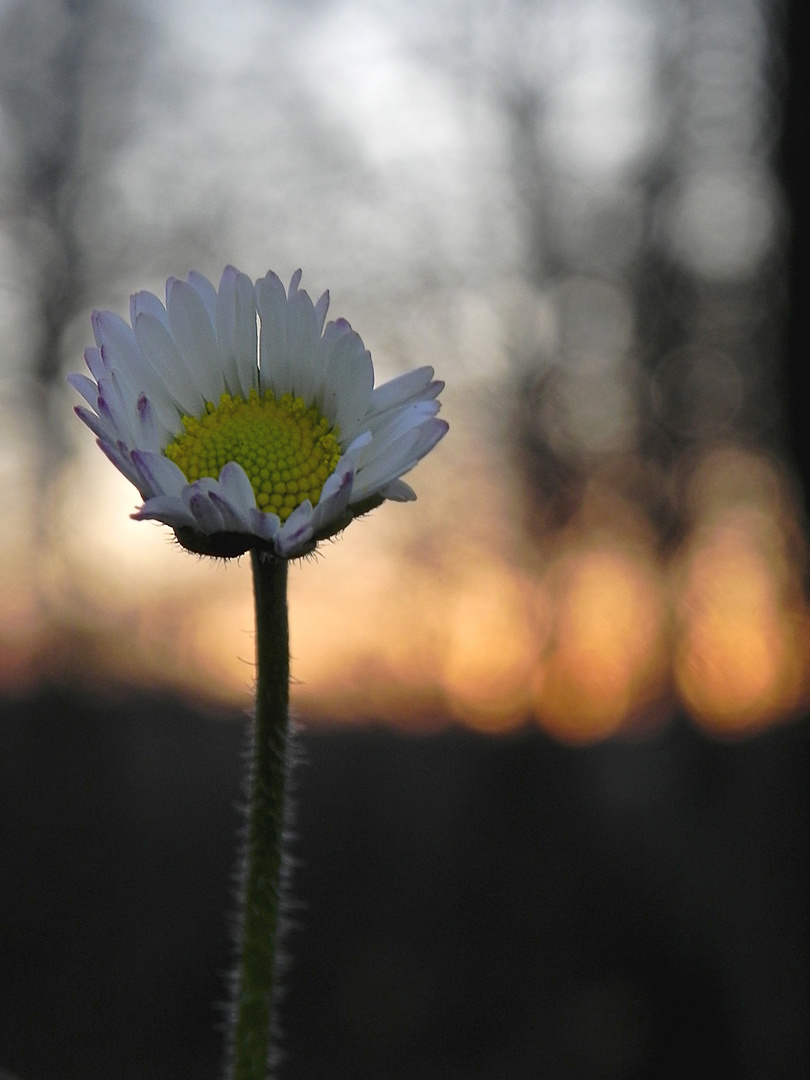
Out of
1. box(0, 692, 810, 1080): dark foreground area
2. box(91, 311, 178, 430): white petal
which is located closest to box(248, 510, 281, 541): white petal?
box(91, 311, 178, 430): white petal

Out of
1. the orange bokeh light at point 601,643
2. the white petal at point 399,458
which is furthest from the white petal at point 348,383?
the orange bokeh light at point 601,643

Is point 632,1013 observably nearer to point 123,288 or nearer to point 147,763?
point 147,763

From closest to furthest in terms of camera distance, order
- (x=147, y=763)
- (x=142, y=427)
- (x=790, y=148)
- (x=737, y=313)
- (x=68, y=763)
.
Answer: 1. (x=142, y=427)
2. (x=790, y=148)
3. (x=737, y=313)
4. (x=68, y=763)
5. (x=147, y=763)

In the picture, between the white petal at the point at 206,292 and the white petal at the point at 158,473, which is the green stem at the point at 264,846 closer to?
the white petal at the point at 158,473

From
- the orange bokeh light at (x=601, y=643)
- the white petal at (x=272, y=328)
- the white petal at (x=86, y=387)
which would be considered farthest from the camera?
the orange bokeh light at (x=601, y=643)

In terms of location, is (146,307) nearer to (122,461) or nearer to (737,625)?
(122,461)

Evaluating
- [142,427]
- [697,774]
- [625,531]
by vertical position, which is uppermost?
[625,531]

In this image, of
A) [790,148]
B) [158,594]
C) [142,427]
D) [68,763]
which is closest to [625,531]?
[790,148]
